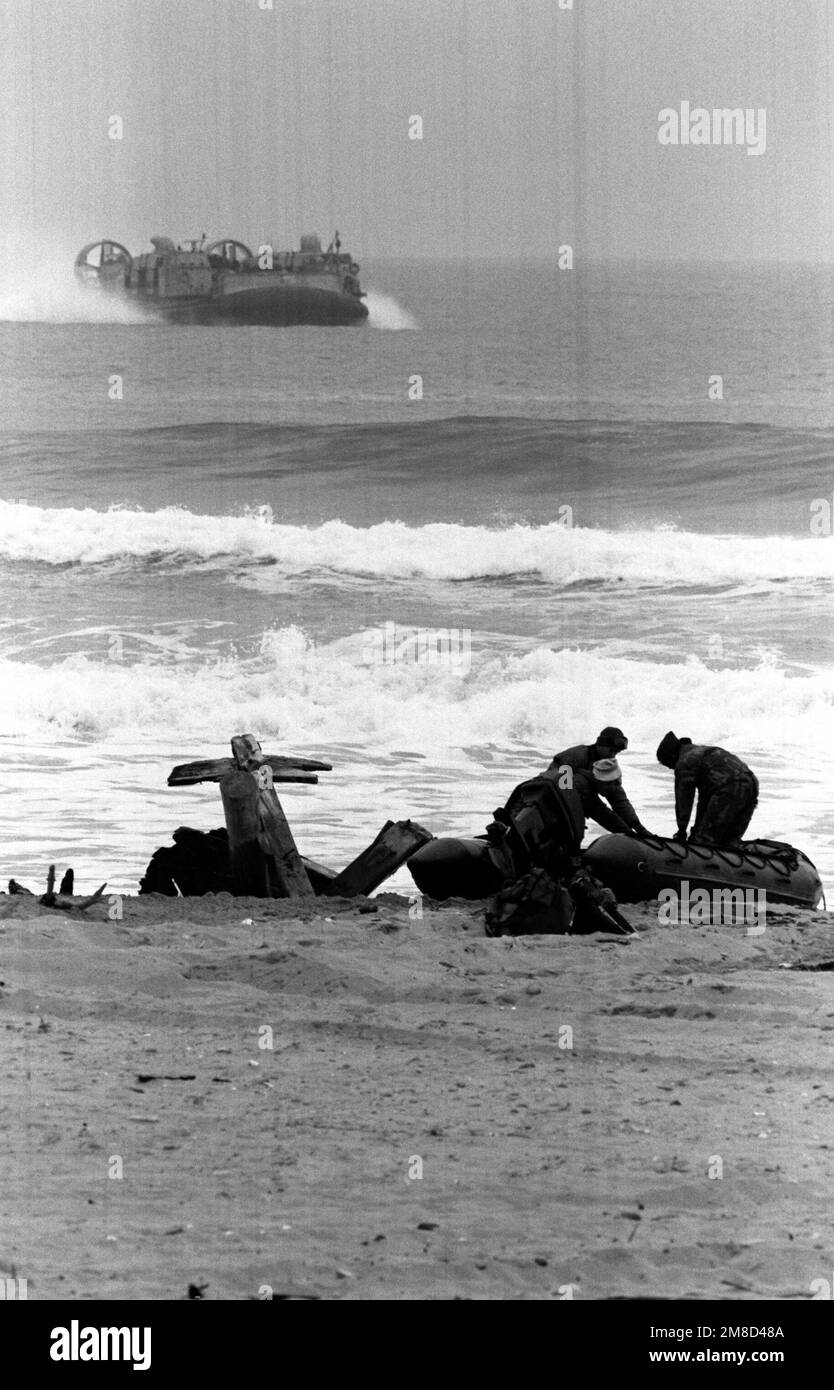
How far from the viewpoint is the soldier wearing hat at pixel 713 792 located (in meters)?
11.1

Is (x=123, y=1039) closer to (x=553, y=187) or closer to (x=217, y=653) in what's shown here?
(x=217, y=653)

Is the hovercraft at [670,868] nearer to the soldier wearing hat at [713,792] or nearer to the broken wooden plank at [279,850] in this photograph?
the soldier wearing hat at [713,792]

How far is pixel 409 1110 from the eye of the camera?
7.32 meters

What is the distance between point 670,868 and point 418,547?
15.8 m

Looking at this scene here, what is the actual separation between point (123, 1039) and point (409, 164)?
2283 centimetres

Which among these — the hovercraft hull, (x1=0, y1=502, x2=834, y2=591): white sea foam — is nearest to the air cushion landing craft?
the hovercraft hull

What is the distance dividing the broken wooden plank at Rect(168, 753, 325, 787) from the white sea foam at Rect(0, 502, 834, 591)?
13.8 metres

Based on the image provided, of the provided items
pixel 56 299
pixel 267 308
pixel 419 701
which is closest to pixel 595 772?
pixel 419 701

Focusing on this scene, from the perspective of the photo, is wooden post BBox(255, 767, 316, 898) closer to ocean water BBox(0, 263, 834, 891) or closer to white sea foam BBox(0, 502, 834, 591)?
ocean water BBox(0, 263, 834, 891)

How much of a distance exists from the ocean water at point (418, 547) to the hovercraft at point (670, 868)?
2.46 meters

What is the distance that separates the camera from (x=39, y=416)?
1152 inches

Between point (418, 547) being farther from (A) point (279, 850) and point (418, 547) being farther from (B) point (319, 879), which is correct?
(A) point (279, 850)
